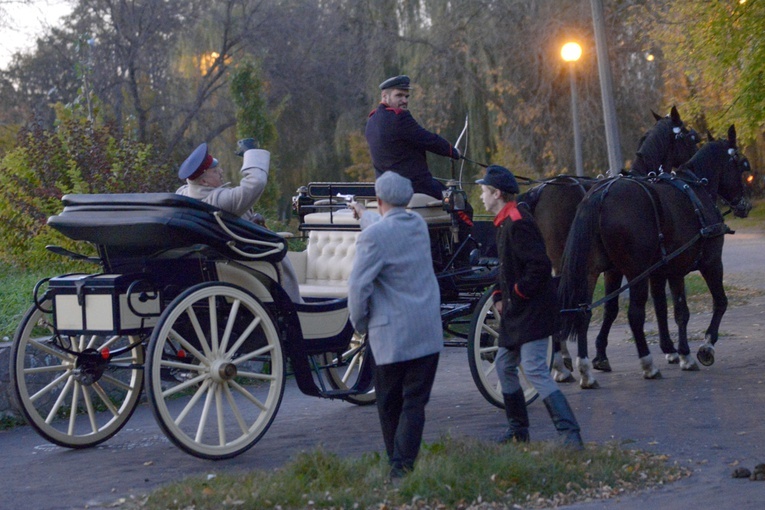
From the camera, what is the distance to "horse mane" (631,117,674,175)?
1018 centimetres

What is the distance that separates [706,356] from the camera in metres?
9.59

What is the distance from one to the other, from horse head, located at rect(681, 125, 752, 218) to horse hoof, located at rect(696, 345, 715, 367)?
166 cm

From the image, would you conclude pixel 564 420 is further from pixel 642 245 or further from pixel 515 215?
pixel 642 245

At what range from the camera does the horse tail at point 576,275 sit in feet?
27.9

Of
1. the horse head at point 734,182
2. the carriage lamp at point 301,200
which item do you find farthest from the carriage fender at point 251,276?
the horse head at point 734,182

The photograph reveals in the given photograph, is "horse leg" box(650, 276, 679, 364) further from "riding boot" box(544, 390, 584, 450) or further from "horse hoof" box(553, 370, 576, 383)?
"riding boot" box(544, 390, 584, 450)

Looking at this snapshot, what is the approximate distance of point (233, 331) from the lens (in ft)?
22.7

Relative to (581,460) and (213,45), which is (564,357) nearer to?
(581,460)

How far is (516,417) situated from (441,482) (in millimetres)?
1203

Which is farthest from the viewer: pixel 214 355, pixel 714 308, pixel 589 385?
pixel 714 308

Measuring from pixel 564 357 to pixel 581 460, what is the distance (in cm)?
366

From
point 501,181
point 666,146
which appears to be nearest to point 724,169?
point 666,146

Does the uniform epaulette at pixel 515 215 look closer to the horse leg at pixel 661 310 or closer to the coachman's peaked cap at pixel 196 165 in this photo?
the coachman's peaked cap at pixel 196 165

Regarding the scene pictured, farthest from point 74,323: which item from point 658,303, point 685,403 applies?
point 658,303
